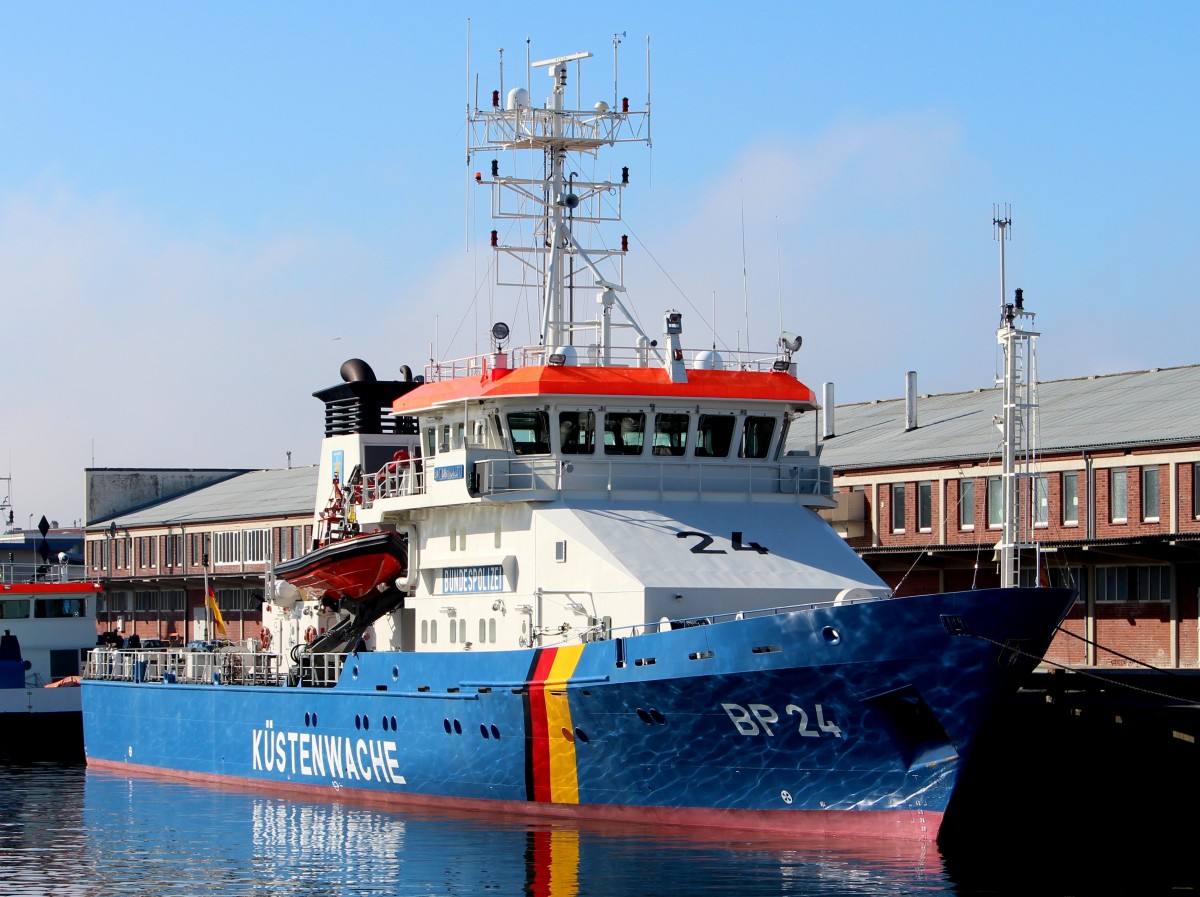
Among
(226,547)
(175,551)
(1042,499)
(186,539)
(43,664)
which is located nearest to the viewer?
(1042,499)

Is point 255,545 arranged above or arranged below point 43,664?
above

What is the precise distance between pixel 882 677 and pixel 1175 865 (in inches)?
171

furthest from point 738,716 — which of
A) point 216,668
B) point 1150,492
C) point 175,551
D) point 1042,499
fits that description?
point 175,551

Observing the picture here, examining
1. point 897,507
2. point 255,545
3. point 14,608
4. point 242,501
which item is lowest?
point 14,608

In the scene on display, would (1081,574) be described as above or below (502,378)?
below

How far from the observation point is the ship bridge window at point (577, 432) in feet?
91.3

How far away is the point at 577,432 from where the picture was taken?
27.9 metres

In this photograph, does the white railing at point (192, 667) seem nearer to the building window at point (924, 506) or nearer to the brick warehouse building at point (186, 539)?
the building window at point (924, 506)

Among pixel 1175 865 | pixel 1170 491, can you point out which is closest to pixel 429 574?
pixel 1175 865

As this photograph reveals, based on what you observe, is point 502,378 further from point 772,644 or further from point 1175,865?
point 1175,865

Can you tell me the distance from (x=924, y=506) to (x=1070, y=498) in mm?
4190

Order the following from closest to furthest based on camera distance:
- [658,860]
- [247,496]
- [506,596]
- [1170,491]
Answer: [658,860]
[506,596]
[1170,491]
[247,496]

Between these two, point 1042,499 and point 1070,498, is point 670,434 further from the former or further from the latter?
point 1042,499

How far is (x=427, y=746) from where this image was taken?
28.1 metres
